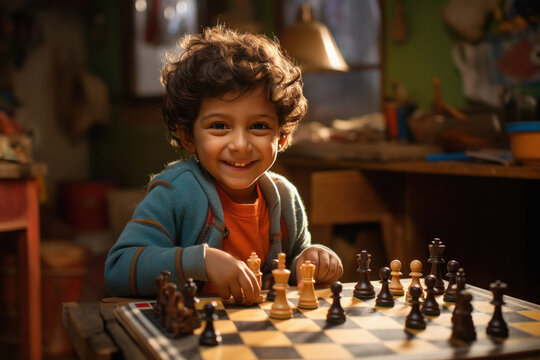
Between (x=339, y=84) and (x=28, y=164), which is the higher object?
(x=339, y=84)

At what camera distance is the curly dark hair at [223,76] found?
1.42 metres

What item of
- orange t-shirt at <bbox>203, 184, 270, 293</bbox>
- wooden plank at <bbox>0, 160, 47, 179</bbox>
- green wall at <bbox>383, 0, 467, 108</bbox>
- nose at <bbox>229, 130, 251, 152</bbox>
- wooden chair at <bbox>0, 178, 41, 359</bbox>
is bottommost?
wooden chair at <bbox>0, 178, 41, 359</bbox>

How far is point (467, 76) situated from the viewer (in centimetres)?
328

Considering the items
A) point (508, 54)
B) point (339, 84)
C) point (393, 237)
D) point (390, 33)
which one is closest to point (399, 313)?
point (393, 237)

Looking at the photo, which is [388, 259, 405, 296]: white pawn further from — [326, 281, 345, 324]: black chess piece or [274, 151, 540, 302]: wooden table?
[274, 151, 540, 302]: wooden table

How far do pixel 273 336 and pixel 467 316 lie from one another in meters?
0.31

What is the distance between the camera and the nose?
1.39 metres

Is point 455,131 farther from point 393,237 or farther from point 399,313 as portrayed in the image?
point 399,313

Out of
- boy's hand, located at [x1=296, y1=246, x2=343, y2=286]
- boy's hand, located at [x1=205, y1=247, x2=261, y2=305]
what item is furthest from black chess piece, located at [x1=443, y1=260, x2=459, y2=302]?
boy's hand, located at [x1=205, y1=247, x2=261, y2=305]

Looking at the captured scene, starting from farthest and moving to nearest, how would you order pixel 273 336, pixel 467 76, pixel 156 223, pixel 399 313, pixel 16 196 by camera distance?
pixel 467 76 → pixel 16 196 → pixel 156 223 → pixel 399 313 → pixel 273 336

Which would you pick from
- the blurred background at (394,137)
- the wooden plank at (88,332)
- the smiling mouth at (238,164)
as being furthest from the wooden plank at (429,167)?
the wooden plank at (88,332)

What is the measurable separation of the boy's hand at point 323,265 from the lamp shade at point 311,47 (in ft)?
6.54

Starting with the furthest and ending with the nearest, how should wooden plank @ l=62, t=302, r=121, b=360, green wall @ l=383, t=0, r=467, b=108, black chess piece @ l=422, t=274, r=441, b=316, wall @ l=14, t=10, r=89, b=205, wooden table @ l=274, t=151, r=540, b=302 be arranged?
wall @ l=14, t=10, r=89, b=205 < green wall @ l=383, t=0, r=467, b=108 < wooden table @ l=274, t=151, r=540, b=302 < black chess piece @ l=422, t=274, r=441, b=316 < wooden plank @ l=62, t=302, r=121, b=360

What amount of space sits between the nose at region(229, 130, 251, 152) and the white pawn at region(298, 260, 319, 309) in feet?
1.11
